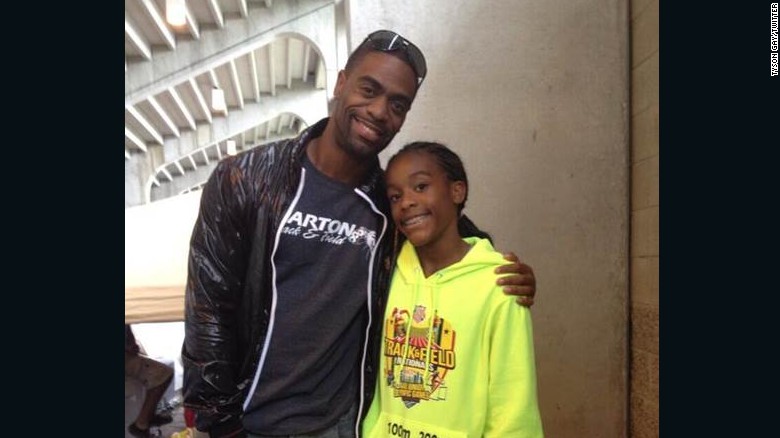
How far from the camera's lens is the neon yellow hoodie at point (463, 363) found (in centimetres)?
153

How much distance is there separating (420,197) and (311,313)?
379mm

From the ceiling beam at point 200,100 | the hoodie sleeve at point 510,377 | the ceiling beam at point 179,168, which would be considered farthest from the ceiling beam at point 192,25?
the hoodie sleeve at point 510,377

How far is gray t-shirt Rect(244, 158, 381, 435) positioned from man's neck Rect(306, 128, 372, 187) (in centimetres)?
4

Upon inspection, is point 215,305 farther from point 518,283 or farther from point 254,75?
point 254,75

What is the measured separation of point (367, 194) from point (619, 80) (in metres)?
1.35

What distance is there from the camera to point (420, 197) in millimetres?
1610

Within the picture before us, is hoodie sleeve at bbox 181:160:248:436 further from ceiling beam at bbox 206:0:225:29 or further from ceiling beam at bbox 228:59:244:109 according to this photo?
ceiling beam at bbox 228:59:244:109

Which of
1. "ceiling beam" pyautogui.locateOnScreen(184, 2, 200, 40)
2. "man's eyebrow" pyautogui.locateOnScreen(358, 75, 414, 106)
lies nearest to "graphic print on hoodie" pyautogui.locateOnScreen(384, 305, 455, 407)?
"man's eyebrow" pyautogui.locateOnScreen(358, 75, 414, 106)

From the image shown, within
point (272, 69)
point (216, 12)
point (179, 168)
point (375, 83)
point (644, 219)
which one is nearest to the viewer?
point (375, 83)

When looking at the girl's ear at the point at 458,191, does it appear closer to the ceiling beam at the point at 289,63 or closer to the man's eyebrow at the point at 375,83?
the man's eyebrow at the point at 375,83

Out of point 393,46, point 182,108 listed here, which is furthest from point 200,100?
point 393,46

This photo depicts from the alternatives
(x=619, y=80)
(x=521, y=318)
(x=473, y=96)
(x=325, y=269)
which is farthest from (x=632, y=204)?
(x=325, y=269)

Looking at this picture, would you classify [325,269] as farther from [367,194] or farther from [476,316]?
[476,316]

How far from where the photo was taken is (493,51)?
2.50 m
